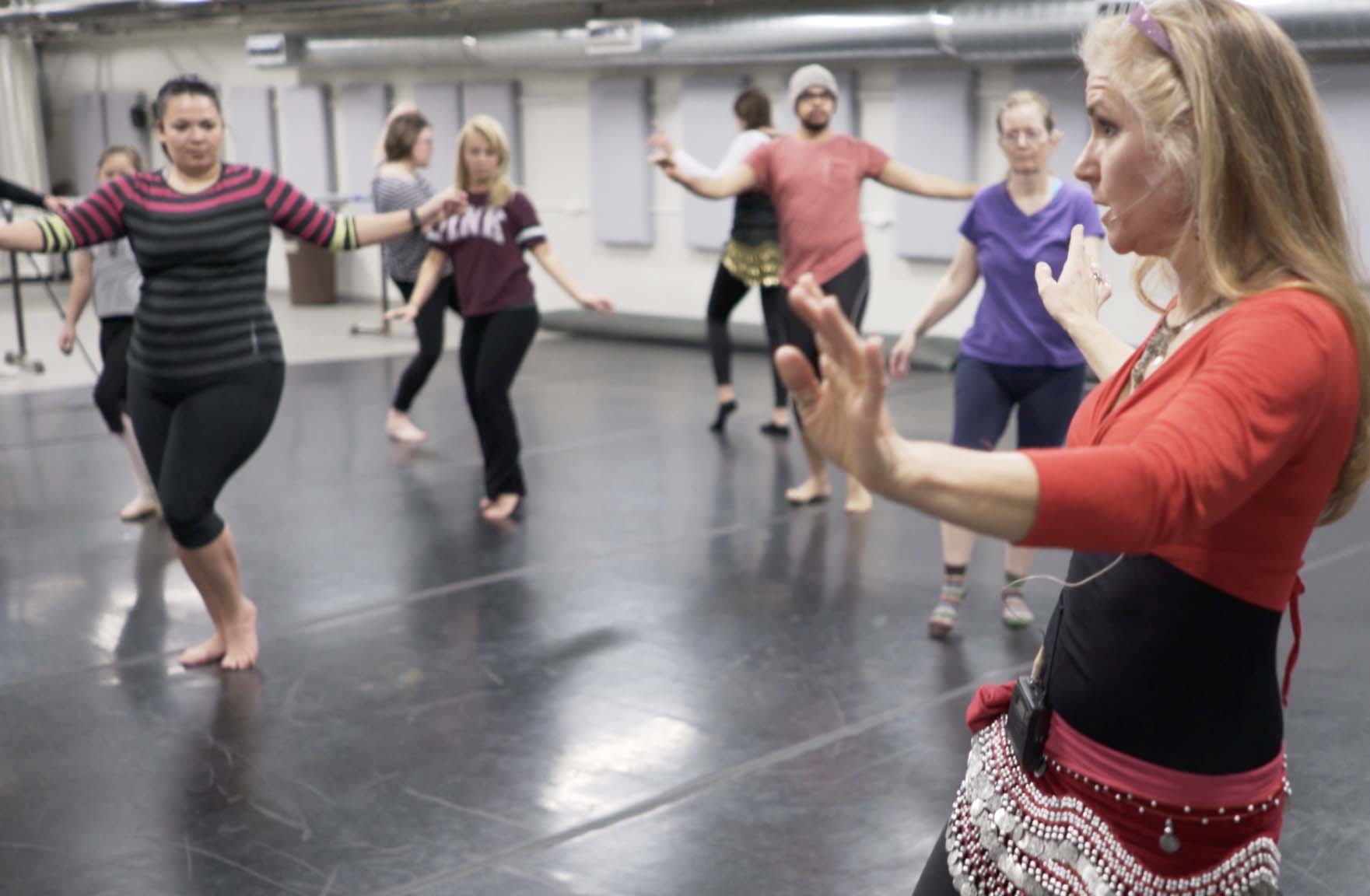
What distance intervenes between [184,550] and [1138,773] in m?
3.10

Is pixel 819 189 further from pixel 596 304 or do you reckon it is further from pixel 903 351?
pixel 903 351

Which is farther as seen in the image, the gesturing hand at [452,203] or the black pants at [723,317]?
the black pants at [723,317]

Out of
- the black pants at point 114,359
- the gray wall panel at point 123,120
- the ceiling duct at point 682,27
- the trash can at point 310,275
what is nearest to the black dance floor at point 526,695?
the black pants at point 114,359

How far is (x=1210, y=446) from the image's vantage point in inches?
43.3

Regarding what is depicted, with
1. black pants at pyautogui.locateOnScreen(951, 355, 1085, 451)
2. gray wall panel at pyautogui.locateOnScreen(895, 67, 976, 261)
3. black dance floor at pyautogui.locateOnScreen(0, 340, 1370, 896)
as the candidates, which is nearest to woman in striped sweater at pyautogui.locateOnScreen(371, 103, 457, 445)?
black dance floor at pyautogui.locateOnScreen(0, 340, 1370, 896)

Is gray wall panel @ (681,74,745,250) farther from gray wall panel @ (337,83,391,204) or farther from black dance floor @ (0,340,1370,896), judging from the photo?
black dance floor @ (0,340,1370,896)

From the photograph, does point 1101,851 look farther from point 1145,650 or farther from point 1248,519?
point 1248,519

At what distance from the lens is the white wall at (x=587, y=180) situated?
33.2 ft

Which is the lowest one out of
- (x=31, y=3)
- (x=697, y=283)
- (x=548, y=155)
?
(x=697, y=283)

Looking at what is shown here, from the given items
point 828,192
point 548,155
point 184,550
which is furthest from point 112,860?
point 548,155

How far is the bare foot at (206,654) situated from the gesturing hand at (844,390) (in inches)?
133

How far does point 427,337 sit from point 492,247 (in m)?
1.57

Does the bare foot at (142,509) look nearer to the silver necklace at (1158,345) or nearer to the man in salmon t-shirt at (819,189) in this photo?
the man in salmon t-shirt at (819,189)

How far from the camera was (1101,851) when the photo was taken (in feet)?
4.43
